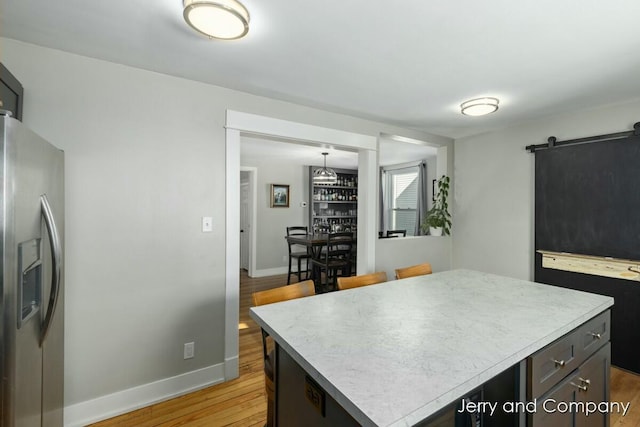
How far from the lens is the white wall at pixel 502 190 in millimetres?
2908

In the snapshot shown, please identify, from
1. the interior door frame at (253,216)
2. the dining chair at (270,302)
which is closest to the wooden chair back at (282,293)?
the dining chair at (270,302)

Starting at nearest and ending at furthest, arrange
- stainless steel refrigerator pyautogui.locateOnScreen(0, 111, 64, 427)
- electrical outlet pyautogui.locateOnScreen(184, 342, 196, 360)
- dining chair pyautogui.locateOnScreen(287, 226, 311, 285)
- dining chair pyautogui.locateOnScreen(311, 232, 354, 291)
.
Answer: stainless steel refrigerator pyautogui.locateOnScreen(0, 111, 64, 427)
electrical outlet pyautogui.locateOnScreen(184, 342, 196, 360)
dining chair pyautogui.locateOnScreen(311, 232, 354, 291)
dining chair pyautogui.locateOnScreen(287, 226, 311, 285)

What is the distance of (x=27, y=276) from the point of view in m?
1.17

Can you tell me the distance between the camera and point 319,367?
897mm

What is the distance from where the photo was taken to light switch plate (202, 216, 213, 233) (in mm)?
2234

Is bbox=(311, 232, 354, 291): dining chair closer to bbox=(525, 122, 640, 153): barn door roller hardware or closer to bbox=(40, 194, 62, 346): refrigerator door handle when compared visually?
bbox=(525, 122, 640, 153): barn door roller hardware

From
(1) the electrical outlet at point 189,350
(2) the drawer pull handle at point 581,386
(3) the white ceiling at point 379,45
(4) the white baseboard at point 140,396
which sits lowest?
(4) the white baseboard at point 140,396

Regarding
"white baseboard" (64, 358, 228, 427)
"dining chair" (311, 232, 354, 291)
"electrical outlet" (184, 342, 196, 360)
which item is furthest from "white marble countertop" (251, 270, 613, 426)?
"dining chair" (311, 232, 354, 291)

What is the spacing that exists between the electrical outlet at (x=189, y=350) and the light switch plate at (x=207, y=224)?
2.76ft

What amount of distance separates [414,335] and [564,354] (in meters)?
0.67

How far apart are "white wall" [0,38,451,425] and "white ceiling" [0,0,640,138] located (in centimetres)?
17

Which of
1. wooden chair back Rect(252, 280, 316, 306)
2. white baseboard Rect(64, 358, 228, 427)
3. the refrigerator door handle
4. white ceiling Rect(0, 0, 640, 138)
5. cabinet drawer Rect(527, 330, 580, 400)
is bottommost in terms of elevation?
white baseboard Rect(64, 358, 228, 427)

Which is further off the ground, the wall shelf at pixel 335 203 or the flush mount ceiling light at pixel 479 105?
the flush mount ceiling light at pixel 479 105

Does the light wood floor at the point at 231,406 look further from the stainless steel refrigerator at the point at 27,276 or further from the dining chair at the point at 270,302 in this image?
the stainless steel refrigerator at the point at 27,276
